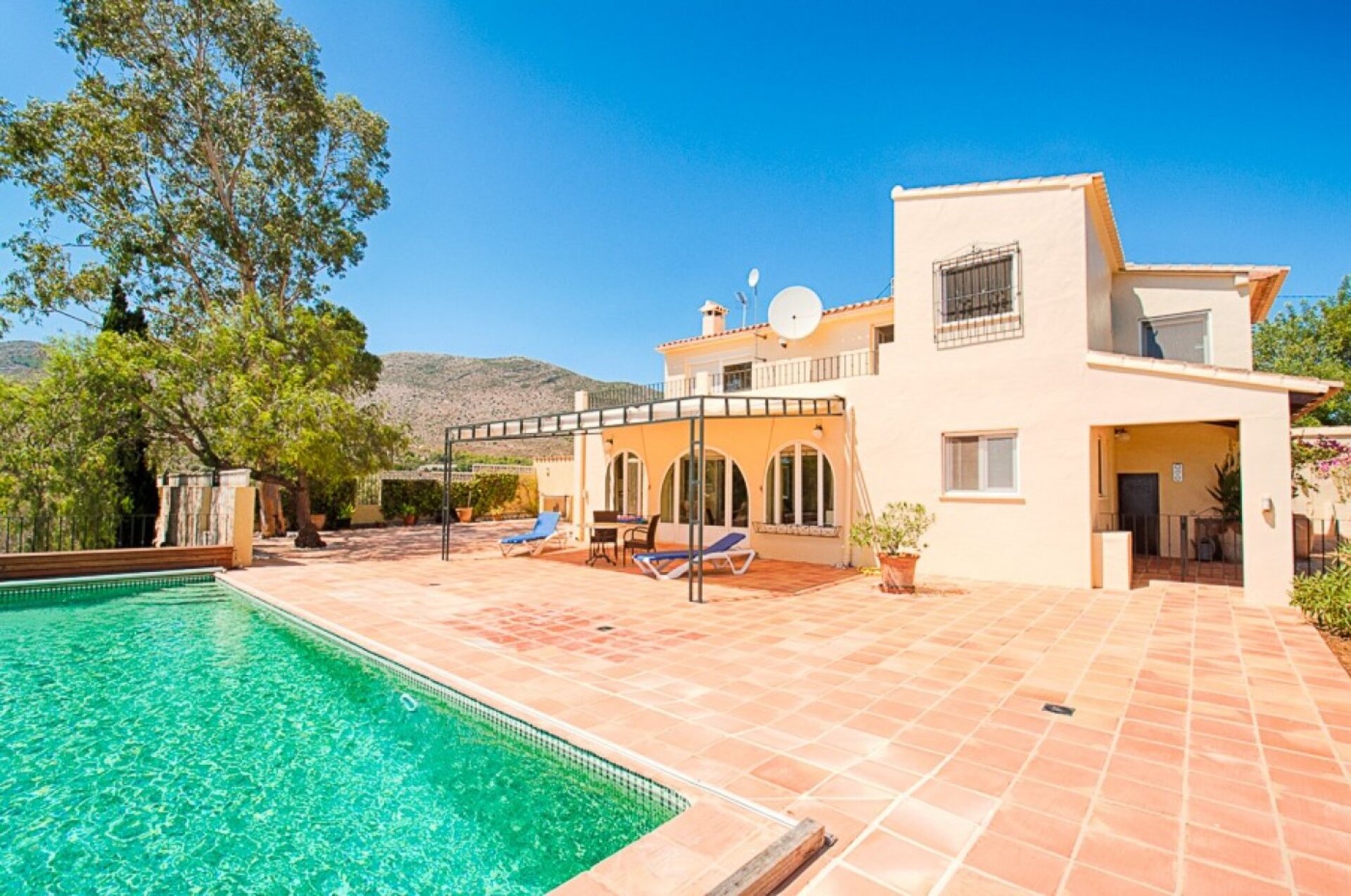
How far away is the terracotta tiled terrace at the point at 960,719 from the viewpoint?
10.3 ft

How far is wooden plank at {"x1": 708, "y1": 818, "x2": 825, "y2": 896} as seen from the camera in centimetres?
275

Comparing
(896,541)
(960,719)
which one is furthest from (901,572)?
(960,719)

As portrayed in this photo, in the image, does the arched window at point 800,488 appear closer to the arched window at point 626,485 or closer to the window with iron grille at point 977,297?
the window with iron grille at point 977,297

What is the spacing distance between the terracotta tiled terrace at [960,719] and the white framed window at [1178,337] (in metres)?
6.27

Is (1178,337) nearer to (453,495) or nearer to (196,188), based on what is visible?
(453,495)

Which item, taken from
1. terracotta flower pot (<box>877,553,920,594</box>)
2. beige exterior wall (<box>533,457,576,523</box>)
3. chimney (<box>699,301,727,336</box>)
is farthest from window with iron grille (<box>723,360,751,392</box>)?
beige exterior wall (<box>533,457,576,523</box>)

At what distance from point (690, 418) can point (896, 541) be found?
4350mm

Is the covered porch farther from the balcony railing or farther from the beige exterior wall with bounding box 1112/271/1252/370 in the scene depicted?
the balcony railing

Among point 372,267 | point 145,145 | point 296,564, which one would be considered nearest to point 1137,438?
point 296,564

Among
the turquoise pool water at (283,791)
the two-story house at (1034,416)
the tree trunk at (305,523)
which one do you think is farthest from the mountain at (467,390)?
the turquoise pool water at (283,791)

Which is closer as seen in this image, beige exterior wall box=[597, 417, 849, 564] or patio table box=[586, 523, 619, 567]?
beige exterior wall box=[597, 417, 849, 564]

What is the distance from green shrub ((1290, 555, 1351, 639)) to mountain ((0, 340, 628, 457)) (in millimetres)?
39823

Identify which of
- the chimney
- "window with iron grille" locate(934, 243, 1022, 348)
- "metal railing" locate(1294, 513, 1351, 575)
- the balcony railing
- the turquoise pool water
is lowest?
the turquoise pool water

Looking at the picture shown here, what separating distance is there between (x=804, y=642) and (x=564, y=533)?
38.4 ft
